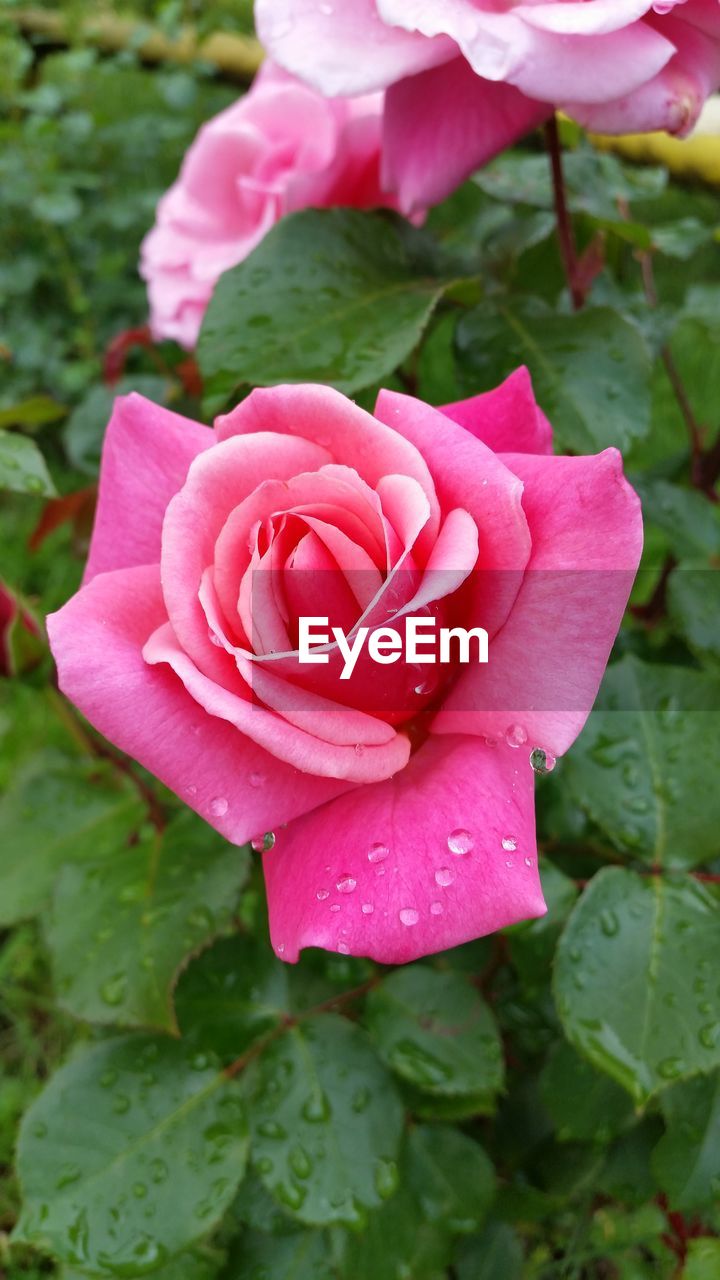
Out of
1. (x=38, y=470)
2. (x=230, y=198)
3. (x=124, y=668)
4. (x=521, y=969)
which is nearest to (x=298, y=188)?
(x=230, y=198)

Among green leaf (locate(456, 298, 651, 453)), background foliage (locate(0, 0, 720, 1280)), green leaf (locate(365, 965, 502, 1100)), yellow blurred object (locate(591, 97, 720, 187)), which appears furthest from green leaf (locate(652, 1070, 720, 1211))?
yellow blurred object (locate(591, 97, 720, 187))

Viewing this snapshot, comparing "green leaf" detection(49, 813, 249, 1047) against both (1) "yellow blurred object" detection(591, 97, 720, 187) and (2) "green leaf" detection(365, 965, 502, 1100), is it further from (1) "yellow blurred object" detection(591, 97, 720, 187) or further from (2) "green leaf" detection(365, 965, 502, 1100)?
(1) "yellow blurred object" detection(591, 97, 720, 187)

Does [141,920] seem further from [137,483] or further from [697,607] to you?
[697,607]

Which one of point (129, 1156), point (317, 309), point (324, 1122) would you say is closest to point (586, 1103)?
point (324, 1122)

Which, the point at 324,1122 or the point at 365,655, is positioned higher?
the point at 365,655

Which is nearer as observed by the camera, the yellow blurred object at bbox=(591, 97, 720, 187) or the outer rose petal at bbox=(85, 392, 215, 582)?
the outer rose petal at bbox=(85, 392, 215, 582)

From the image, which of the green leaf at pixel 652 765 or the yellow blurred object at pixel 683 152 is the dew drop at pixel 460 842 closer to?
the green leaf at pixel 652 765

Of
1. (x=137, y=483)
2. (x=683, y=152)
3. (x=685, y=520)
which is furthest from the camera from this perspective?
(x=683, y=152)
